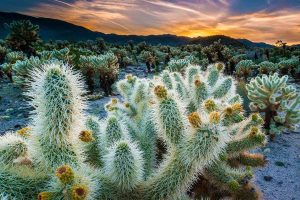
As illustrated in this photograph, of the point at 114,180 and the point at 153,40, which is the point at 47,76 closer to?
the point at 114,180

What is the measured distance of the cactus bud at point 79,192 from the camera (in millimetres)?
1855

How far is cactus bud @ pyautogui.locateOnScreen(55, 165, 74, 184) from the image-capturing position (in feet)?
6.19

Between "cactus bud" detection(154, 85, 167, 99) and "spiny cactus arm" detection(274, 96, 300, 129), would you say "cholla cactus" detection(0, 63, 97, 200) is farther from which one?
"spiny cactus arm" detection(274, 96, 300, 129)

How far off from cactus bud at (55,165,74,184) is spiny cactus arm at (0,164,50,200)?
0.41 m

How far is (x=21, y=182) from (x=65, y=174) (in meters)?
0.49

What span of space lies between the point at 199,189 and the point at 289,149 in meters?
4.00

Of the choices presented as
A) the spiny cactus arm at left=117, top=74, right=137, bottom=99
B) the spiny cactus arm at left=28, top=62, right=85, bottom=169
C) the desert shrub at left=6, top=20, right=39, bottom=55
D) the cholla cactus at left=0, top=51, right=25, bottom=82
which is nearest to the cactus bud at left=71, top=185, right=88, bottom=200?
the spiny cactus arm at left=28, top=62, right=85, bottom=169

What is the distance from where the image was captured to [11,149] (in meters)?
2.59

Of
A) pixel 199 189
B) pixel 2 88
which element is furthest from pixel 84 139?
pixel 2 88

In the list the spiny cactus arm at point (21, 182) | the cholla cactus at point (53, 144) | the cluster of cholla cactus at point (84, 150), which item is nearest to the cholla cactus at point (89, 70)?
the cluster of cholla cactus at point (84, 150)

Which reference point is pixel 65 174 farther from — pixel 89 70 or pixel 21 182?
pixel 89 70

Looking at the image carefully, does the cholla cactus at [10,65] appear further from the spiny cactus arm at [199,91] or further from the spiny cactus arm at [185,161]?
the spiny cactus arm at [185,161]

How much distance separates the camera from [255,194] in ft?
12.2

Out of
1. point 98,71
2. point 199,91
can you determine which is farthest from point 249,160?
point 98,71
